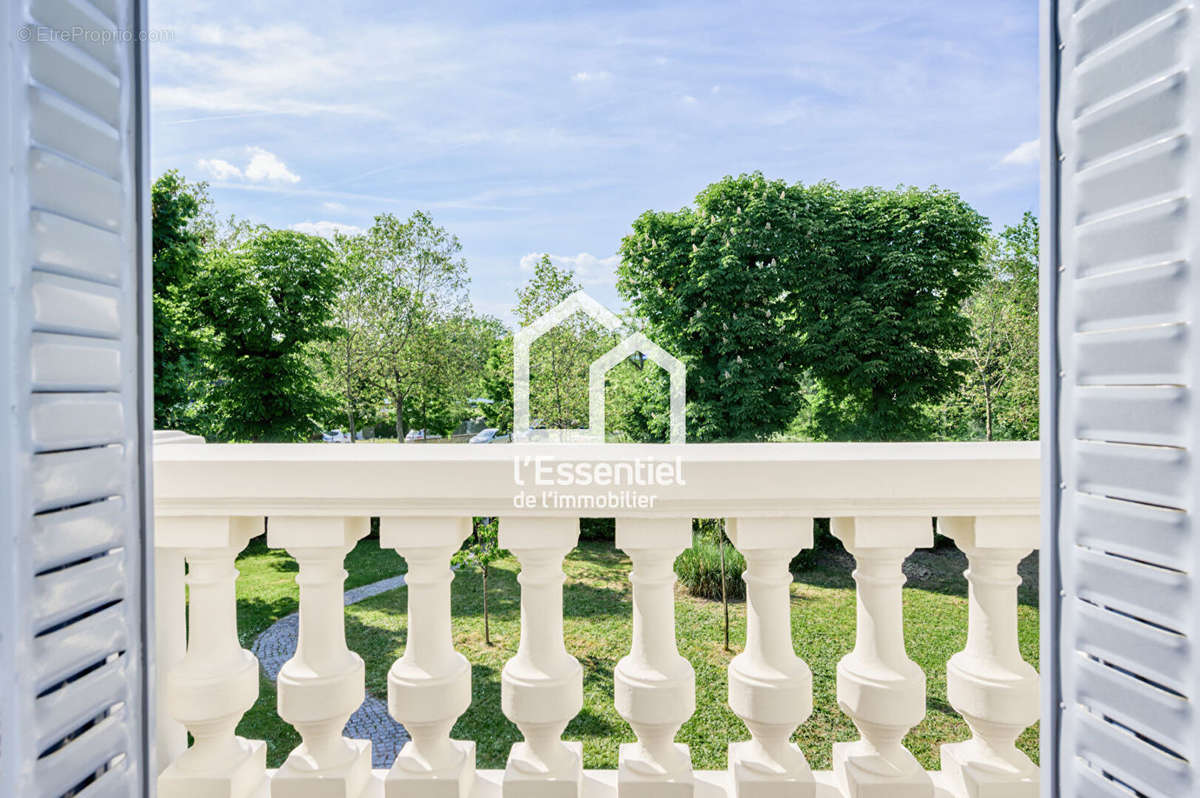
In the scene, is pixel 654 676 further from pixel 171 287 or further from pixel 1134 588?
pixel 171 287

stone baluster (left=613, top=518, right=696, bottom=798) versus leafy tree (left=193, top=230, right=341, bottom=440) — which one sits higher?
leafy tree (left=193, top=230, right=341, bottom=440)

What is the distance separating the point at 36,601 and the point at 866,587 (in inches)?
34.6

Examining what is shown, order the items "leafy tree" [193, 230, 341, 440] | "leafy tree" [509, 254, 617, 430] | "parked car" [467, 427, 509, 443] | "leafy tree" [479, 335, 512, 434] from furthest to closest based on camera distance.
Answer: "parked car" [467, 427, 509, 443], "leafy tree" [479, 335, 512, 434], "leafy tree" [193, 230, 341, 440], "leafy tree" [509, 254, 617, 430]

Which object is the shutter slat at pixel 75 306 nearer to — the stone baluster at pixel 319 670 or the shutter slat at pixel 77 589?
the shutter slat at pixel 77 589

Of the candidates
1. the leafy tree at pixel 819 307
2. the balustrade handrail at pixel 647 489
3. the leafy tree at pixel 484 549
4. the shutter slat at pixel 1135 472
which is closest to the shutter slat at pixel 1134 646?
the shutter slat at pixel 1135 472

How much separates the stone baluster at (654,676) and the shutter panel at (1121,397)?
0.40 meters

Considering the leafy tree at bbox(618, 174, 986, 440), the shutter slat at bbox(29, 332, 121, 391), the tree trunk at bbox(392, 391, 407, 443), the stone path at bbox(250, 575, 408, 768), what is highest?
the leafy tree at bbox(618, 174, 986, 440)

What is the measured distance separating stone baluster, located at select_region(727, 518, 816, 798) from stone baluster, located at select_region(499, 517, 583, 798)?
22 cm

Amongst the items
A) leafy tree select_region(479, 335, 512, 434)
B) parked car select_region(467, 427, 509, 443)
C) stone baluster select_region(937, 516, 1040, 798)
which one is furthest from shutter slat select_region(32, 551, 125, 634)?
parked car select_region(467, 427, 509, 443)

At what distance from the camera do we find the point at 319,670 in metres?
0.80

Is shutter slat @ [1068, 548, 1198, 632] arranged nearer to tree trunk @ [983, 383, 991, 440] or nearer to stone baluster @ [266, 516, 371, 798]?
stone baluster @ [266, 516, 371, 798]

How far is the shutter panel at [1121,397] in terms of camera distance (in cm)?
46

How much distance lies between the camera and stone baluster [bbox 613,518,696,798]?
30.8 inches

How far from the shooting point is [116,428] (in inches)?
22.5
